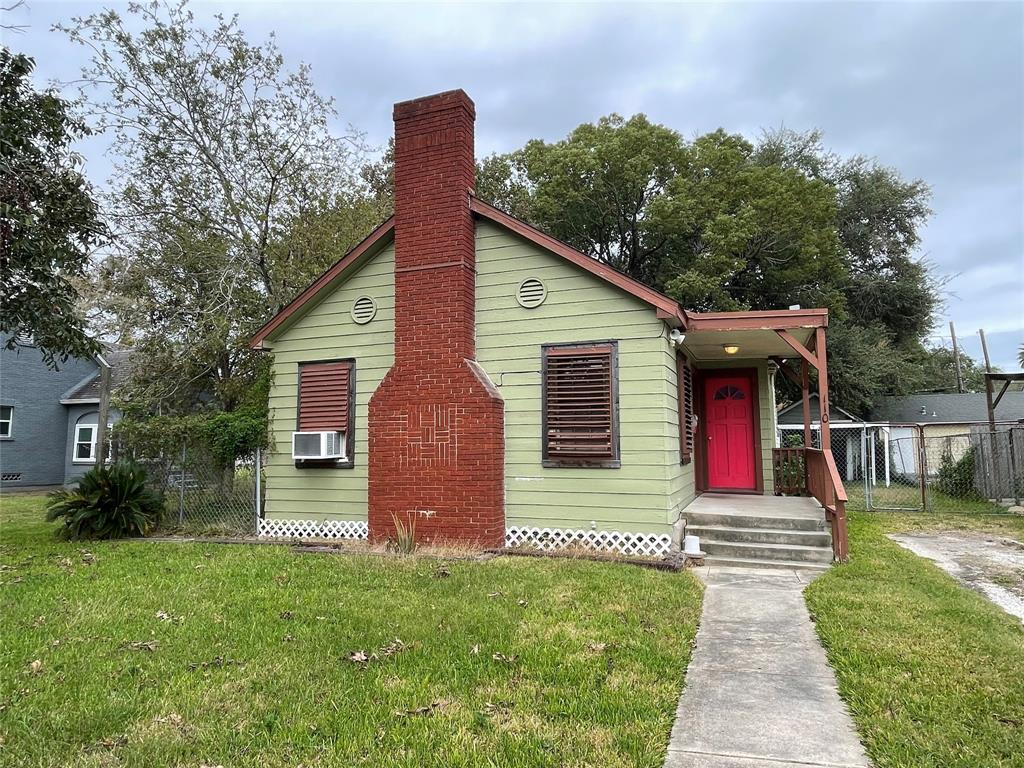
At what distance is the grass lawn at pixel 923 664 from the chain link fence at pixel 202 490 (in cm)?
787

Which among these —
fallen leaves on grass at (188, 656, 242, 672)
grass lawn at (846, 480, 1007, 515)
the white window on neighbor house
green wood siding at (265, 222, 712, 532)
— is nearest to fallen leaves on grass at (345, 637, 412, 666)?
fallen leaves on grass at (188, 656, 242, 672)

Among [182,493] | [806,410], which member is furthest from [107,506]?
[806,410]

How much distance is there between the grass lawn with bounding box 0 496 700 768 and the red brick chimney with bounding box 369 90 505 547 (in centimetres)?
133

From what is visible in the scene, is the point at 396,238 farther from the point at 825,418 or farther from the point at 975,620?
the point at 975,620

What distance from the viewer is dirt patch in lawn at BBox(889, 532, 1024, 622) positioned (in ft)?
19.0

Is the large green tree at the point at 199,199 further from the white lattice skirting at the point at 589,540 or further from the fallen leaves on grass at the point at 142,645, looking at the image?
the fallen leaves on grass at the point at 142,645

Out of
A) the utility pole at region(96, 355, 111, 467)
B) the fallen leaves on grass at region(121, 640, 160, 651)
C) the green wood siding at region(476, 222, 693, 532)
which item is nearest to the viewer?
the fallen leaves on grass at region(121, 640, 160, 651)

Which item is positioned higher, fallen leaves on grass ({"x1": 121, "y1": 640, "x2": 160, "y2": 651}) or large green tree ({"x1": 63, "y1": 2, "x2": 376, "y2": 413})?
large green tree ({"x1": 63, "y1": 2, "x2": 376, "y2": 413})

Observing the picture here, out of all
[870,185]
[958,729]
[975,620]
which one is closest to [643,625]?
[958,729]

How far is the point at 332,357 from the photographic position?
8.81 m

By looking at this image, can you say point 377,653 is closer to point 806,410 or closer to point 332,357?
point 332,357

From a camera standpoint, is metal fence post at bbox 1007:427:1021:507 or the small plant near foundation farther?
metal fence post at bbox 1007:427:1021:507

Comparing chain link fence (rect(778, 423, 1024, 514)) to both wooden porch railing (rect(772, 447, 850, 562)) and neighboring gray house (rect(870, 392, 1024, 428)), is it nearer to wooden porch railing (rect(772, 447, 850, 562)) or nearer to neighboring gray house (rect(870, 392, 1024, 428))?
wooden porch railing (rect(772, 447, 850, 562))

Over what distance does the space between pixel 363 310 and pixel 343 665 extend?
5.84m
